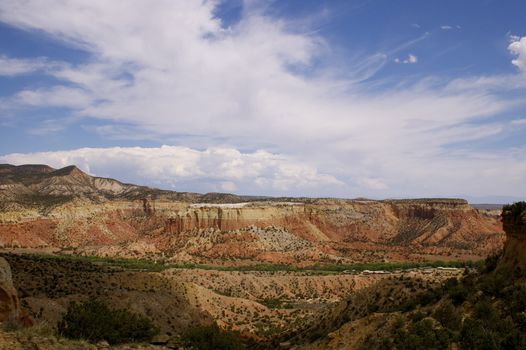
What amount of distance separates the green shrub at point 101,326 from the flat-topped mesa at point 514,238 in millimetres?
16034

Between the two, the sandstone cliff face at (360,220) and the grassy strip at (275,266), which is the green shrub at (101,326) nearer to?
the grassy strip at (275,266)

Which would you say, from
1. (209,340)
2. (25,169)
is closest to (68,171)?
(25,169)

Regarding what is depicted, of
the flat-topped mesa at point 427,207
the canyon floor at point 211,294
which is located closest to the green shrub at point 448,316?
the canyon floor at point 211,294

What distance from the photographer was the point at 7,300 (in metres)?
15.6

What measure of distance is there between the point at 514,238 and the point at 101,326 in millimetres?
17308

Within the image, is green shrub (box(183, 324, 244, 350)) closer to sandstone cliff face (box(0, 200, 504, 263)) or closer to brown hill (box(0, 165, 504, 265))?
brown hill (box(0, 165, 504, 265))

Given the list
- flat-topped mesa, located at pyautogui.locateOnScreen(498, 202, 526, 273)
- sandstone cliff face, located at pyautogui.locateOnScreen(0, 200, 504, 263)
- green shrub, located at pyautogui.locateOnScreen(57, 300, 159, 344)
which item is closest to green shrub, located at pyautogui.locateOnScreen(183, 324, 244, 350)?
green shrub, located at pyautogui.locateOnScreen(57, 300, 159, 344)

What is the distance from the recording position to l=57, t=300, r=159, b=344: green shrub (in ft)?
56.6

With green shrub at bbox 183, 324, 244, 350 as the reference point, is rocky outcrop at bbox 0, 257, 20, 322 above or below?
above

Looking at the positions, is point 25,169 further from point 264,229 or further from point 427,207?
point 427,207

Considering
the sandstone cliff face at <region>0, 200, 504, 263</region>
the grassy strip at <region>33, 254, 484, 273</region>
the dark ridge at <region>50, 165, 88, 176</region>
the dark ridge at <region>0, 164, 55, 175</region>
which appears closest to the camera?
the grassy strip at <region>33, 254, 484, 273</region>

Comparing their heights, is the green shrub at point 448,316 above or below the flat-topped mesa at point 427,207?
below

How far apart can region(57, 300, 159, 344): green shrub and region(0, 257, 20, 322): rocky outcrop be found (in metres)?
1.84

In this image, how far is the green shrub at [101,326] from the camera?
1725 centimetres
